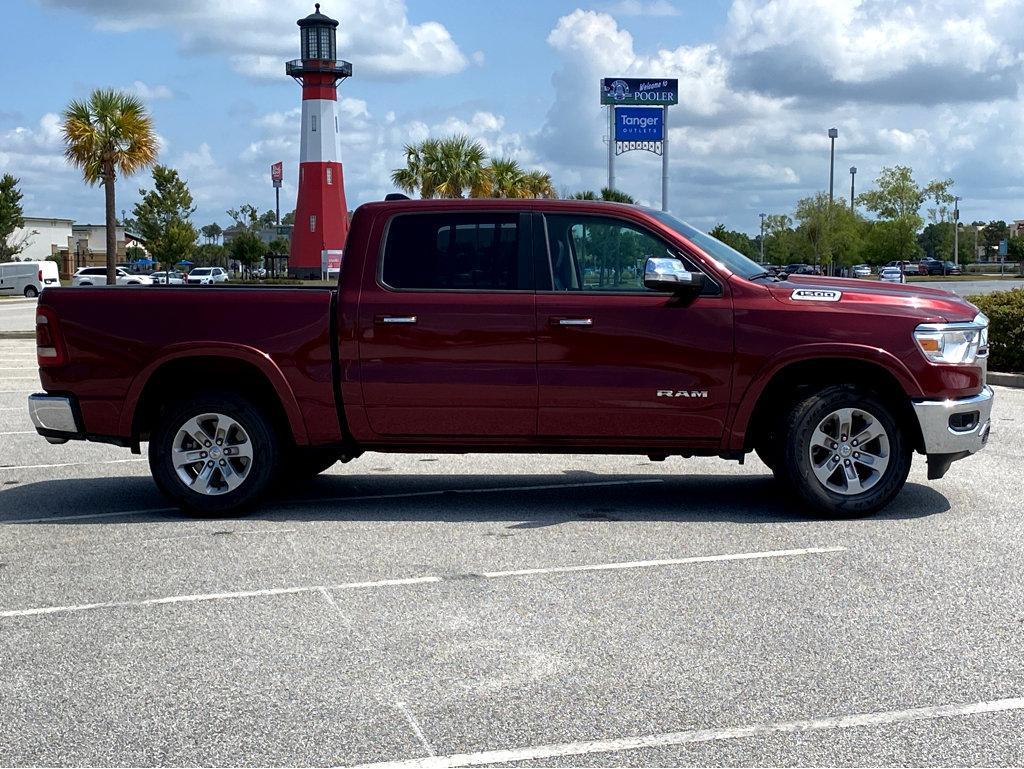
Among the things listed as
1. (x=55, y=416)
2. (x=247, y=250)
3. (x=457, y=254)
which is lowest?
(x=55, y=416)

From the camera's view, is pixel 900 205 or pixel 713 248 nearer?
pixel 713 248

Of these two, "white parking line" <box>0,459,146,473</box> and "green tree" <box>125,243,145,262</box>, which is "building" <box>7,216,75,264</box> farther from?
"white parking line" <box>0,459,146,473</box>

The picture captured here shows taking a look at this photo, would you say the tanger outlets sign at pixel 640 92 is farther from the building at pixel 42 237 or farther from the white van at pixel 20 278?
the building at pixel 42 237

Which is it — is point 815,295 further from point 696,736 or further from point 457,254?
point 696,736

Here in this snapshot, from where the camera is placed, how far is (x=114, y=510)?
8.40m

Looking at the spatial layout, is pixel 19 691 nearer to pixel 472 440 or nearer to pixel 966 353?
pixel 472 440

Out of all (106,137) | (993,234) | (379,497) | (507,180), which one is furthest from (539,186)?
(993,234)

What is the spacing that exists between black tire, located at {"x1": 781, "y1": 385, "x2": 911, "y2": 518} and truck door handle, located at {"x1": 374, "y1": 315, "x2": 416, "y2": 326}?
7.85ft

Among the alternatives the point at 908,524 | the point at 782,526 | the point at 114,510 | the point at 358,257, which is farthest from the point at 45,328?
the point at 908,524

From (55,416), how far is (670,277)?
4031mm

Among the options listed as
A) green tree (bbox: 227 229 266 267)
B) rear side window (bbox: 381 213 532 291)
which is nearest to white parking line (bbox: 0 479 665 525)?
rear side window (bbox: 381 213 532 291)

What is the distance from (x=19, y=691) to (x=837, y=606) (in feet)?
11.5

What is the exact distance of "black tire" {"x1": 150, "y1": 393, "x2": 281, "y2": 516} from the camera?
26.2ft

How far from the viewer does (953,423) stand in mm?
7609
